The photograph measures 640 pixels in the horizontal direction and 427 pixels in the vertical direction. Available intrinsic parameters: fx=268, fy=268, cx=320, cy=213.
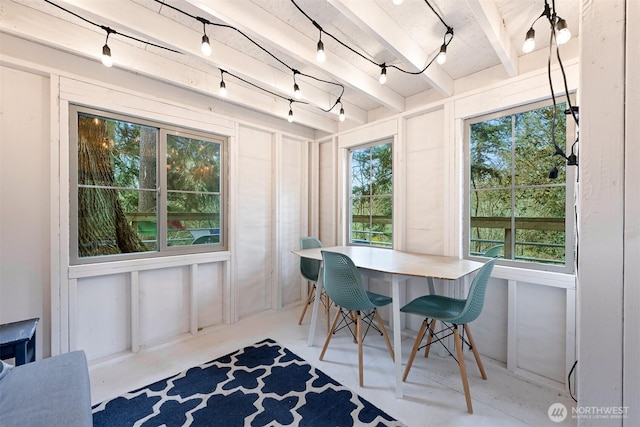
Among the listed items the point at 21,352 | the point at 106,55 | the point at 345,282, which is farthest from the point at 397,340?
the point at 106,55

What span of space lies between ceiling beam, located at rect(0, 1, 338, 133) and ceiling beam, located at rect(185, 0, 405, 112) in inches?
37.1

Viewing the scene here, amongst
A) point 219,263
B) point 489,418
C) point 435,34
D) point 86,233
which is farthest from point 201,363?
point 435,34

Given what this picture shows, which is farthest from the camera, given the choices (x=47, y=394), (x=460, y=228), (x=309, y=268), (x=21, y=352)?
(x=309, y=268)

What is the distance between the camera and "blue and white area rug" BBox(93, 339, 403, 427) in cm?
162

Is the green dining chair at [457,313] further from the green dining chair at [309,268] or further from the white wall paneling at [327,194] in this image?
the white wall paneling at [327,194]

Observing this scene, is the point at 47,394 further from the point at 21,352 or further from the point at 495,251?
the point at 495,251

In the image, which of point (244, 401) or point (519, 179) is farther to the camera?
point (519, 179)

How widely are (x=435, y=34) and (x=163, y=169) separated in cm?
260

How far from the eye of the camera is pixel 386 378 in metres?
2.04

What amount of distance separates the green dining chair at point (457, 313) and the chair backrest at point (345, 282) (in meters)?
0.33

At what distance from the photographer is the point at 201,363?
223 centimetres

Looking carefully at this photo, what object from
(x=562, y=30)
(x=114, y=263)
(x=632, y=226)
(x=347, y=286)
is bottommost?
(x=347, y=286)

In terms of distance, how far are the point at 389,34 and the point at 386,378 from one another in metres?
2.47

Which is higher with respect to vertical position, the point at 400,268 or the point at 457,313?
the point at 400,268
